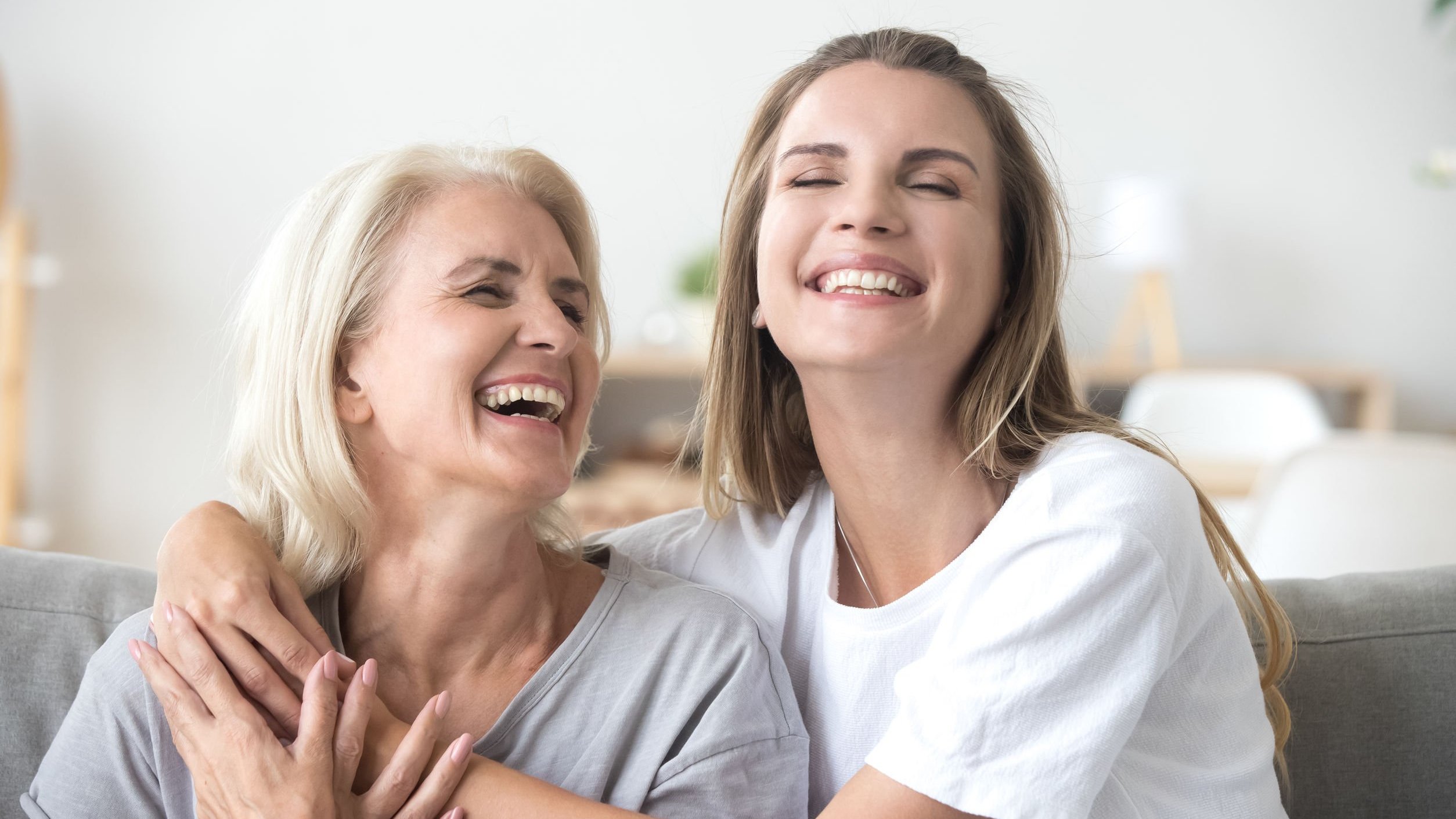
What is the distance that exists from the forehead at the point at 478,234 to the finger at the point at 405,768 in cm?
47

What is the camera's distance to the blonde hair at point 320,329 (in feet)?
4.28

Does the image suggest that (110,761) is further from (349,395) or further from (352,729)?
(349,395)

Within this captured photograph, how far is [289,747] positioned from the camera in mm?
1149

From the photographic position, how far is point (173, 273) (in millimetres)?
4766

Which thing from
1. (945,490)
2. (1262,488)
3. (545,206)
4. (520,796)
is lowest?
(1262,488)

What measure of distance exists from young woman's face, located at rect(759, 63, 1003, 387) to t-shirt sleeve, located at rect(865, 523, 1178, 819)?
1.00 ft

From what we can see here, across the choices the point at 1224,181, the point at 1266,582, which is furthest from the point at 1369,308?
the point at 1266,582

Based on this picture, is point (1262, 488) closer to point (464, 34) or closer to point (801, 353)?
point (801, 353)

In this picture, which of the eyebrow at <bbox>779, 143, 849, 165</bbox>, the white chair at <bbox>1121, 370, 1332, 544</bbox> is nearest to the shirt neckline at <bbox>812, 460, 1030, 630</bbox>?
the eyebrow at <bbox>779, 143, 849, 165</bbox>

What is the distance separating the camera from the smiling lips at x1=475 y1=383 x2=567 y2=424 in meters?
1.28

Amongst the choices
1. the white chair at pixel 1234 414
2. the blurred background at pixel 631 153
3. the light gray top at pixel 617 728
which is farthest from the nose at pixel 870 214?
the blurred background at pixel 631 153

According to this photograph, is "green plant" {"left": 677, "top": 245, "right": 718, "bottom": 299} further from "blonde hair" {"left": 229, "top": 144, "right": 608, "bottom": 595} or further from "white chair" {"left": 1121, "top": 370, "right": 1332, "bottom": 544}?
"blonde hair" {"left": 229, "top": 144, "right": 608, "bottom": 595}

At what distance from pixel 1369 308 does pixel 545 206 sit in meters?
4.34

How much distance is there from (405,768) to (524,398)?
1.31 feet
